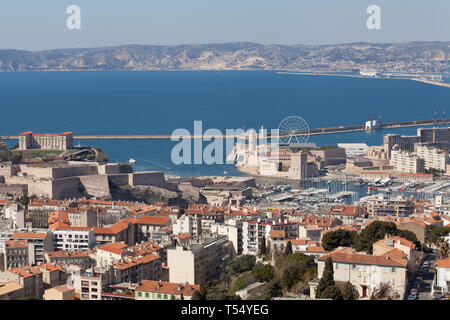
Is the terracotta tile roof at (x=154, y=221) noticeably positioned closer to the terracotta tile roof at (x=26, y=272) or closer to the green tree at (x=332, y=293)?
the terracotta tile roof at (x=26, y=272)

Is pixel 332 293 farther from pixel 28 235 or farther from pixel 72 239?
pixel 28 235

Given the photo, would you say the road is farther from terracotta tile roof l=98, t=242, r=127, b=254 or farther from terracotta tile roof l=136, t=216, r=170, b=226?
terracotta tile roof l=136, t=216, r=170, b=226

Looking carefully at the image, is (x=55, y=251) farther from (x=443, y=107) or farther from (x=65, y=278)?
(x=443, y=107)

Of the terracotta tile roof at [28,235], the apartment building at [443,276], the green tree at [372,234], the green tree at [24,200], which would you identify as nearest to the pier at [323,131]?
the green tree at [24,200]

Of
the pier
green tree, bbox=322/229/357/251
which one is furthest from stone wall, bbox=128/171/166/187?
the pier
